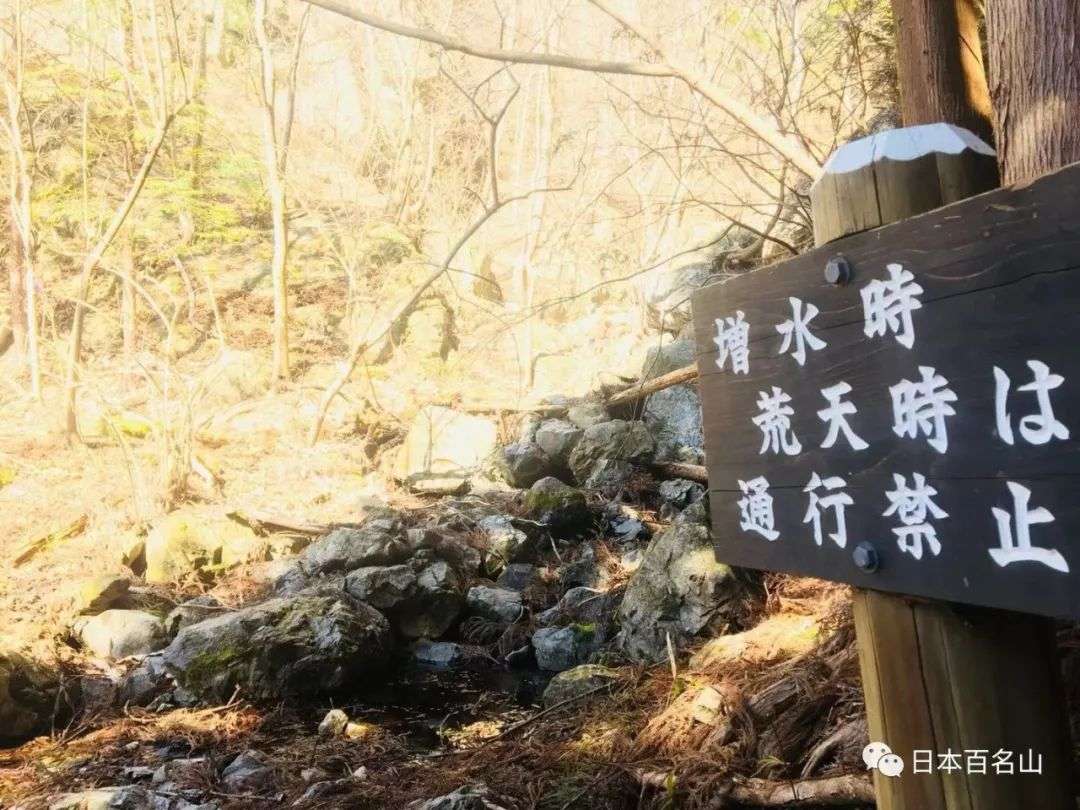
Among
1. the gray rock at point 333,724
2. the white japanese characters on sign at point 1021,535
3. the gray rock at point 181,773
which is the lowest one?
the gray rock at point 333,724

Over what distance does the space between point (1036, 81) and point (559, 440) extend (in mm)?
8242

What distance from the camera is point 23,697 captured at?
16.6ft

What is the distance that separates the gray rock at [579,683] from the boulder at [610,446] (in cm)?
454

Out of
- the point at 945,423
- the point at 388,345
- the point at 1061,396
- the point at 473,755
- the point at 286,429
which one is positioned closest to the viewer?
the point at 1061,396

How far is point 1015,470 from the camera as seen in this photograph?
1.25 metres

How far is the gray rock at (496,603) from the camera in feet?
23.0

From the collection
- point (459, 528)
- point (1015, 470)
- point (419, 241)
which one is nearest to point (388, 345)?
point (419, 241)

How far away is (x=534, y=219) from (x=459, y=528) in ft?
26.3

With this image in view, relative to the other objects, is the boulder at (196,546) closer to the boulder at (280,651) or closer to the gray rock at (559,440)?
the boulder at (280,651)

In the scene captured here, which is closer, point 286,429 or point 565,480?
point 565,480

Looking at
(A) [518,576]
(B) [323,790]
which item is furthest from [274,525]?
(B) [323,790]

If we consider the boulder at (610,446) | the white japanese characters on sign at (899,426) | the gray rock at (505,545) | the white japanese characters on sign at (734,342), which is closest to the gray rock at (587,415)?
the boulder at (610,446)

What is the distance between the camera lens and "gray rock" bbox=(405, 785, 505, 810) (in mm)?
2971

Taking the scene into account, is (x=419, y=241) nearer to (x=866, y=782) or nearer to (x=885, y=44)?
(x=885, y=44)
